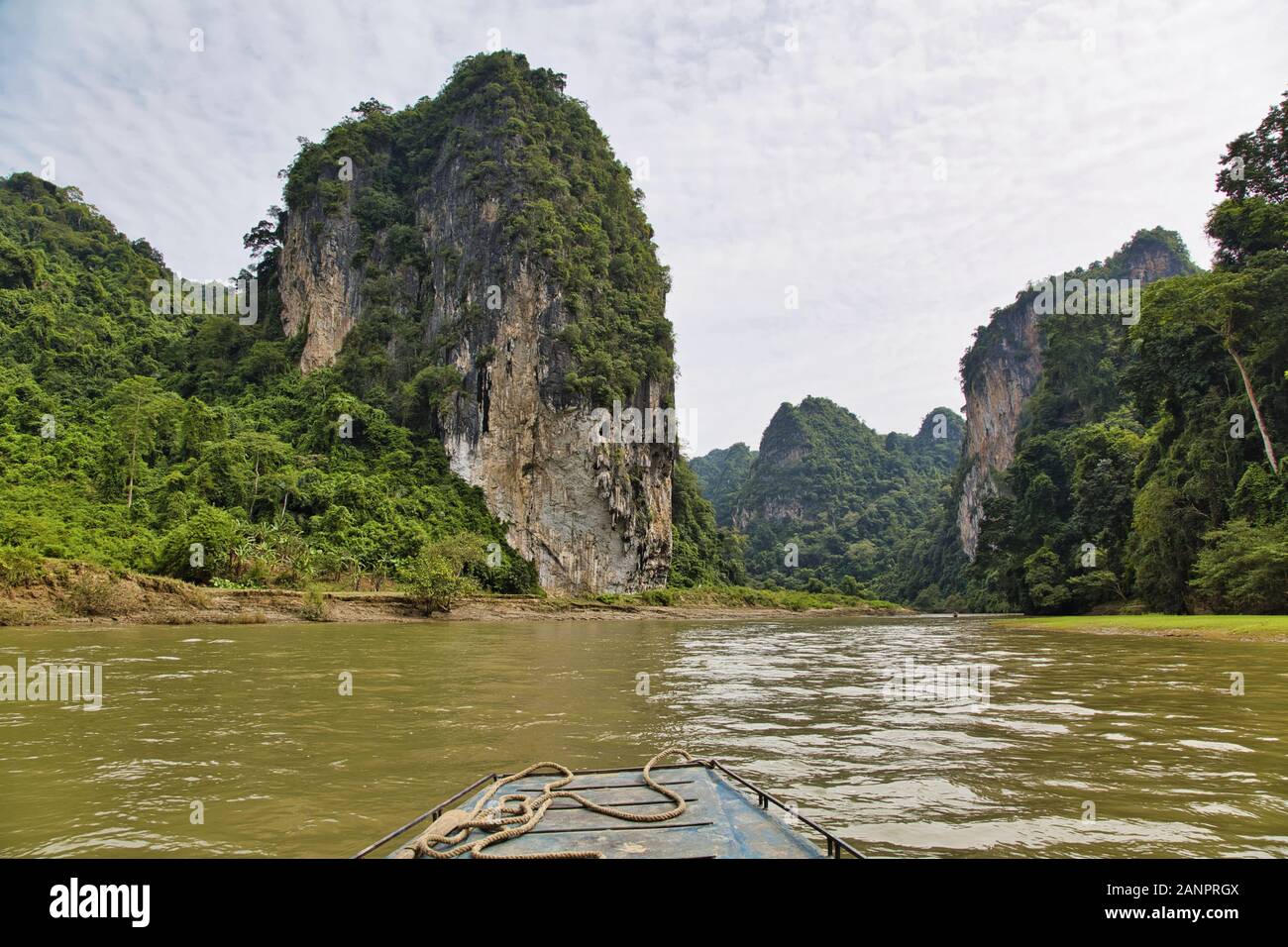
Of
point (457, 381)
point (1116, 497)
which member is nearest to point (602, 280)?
point (457, 381)

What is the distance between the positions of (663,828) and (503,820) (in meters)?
0.73

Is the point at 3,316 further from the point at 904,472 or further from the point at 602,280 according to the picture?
the point at 904,472

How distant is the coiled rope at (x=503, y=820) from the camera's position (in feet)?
9.09

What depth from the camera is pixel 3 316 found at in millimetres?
47438

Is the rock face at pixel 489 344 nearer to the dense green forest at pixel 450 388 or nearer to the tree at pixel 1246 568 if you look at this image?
the dense green forest at pixel 450 388

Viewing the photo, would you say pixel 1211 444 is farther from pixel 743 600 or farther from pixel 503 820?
pixel 743 600

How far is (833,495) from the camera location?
122 meters

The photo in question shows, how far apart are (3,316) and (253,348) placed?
14831 mm

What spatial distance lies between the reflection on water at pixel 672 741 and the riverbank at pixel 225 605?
10952 millimetres

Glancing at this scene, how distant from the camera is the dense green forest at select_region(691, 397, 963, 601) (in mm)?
104625

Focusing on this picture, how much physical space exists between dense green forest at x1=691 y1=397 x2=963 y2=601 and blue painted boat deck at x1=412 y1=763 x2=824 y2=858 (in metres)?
91.2

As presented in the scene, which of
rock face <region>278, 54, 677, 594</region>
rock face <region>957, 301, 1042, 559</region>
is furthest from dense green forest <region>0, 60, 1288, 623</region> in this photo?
rock face <region>957, 301, 1042, 559</region>

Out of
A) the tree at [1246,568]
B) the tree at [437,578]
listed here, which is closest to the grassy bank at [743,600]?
the tree at [437,578]

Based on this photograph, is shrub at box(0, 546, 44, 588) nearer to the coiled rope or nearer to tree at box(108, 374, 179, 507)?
tree at box(108, 374, 179, 507)
